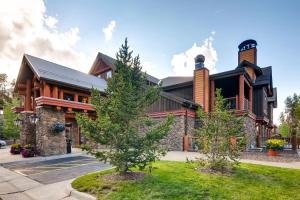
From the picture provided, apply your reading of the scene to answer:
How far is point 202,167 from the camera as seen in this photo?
761 cm

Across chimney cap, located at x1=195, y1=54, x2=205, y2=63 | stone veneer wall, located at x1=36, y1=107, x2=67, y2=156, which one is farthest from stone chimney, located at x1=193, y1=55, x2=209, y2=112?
stone veneer wall, located at x1=36, y1=107, x2=67, y2=156

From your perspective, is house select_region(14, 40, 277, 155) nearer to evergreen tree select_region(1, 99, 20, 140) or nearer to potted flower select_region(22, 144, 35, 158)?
potted flower select_region(22, 144, 35, 158)

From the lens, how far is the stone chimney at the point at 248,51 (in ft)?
62.6

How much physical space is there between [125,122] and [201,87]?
455 inches

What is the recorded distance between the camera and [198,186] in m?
5.29

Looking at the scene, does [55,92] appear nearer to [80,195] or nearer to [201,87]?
[80,195]

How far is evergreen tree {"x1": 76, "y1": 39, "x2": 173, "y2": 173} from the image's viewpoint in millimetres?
5746

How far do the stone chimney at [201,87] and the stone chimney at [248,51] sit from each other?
6717 mm

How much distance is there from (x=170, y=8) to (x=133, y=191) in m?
12.6

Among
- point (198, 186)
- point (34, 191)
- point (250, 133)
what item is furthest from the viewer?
point (250, 133)

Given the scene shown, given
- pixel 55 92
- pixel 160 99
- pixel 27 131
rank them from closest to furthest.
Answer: pixel 55 92 < pixel 27 131 < pixel 160 99

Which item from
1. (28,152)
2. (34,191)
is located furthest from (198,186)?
(28,152)

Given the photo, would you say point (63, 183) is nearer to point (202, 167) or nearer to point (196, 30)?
point (202, 167)

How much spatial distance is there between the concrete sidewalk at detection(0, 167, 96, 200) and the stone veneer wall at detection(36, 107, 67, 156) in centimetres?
591
